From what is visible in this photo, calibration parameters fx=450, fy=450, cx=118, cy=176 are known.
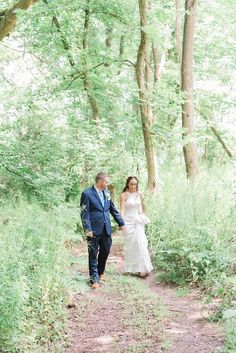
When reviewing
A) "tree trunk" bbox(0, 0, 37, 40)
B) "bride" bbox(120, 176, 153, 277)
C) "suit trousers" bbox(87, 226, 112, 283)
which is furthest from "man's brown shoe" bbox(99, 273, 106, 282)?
"tree trunk" bbox(0, 0, 37, 40)

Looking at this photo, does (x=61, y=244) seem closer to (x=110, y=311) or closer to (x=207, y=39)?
(x=110, y=311)

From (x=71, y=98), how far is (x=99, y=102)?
957 mm

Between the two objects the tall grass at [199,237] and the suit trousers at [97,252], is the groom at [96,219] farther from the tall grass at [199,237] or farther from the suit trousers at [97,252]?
the tall grass at [199,237]

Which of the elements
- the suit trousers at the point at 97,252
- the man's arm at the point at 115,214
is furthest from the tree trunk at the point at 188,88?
the suit trousers at the point at 97,252

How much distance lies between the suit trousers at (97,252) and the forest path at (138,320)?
0.24 meters

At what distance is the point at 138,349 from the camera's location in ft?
17.0

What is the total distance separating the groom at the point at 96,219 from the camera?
795 centimetres

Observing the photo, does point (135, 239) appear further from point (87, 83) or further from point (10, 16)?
point (87, 83)

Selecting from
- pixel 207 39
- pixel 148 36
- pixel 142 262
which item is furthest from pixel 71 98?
pixel 207 39

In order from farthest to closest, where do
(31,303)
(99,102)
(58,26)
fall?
(99,102) < (58,26) < (31,303)

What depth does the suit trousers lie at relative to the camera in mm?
8016

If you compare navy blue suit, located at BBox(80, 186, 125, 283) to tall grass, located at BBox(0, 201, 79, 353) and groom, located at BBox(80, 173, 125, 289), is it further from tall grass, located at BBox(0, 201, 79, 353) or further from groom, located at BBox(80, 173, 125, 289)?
tall grass, located at BBox(0, 201, 79, 353)

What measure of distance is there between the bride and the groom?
1.00 m

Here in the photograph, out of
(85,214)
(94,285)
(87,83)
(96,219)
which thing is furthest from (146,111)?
(94,285)
